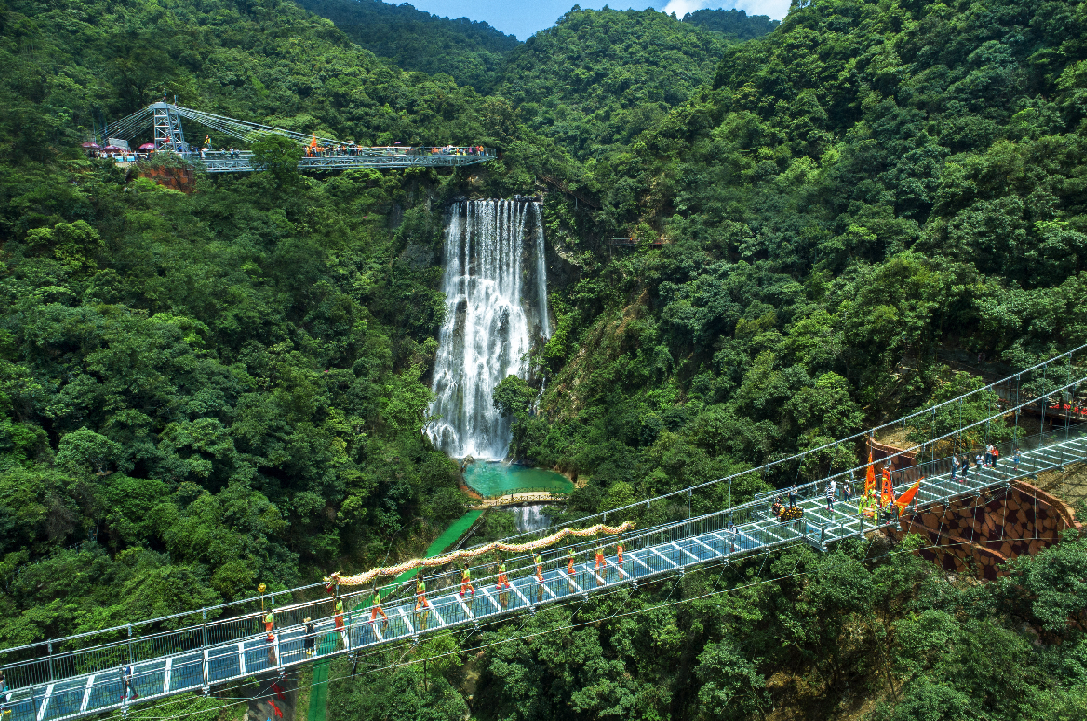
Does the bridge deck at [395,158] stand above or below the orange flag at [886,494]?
above

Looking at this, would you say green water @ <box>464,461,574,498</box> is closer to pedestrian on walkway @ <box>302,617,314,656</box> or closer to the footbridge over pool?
the footbridge over pool

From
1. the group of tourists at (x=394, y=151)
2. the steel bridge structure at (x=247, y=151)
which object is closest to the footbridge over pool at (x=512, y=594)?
the steel bridge structure at (x=247, y=151)

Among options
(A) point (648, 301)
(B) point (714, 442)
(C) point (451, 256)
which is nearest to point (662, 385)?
(A) point (648, 301)

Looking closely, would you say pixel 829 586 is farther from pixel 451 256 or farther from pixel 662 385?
pixel 451 256

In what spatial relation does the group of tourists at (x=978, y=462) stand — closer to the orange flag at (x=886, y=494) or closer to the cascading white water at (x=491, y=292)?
the orange flag at (x=886, y=494)

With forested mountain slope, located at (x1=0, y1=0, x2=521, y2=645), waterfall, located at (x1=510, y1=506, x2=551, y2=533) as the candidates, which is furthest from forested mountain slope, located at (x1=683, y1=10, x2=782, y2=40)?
waterfall, located at (x1=510, y1=506, x2=551, y2=533)

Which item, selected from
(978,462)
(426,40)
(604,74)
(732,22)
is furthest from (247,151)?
(732,22)

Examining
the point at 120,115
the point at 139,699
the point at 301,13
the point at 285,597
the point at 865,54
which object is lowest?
the point at 285,597
